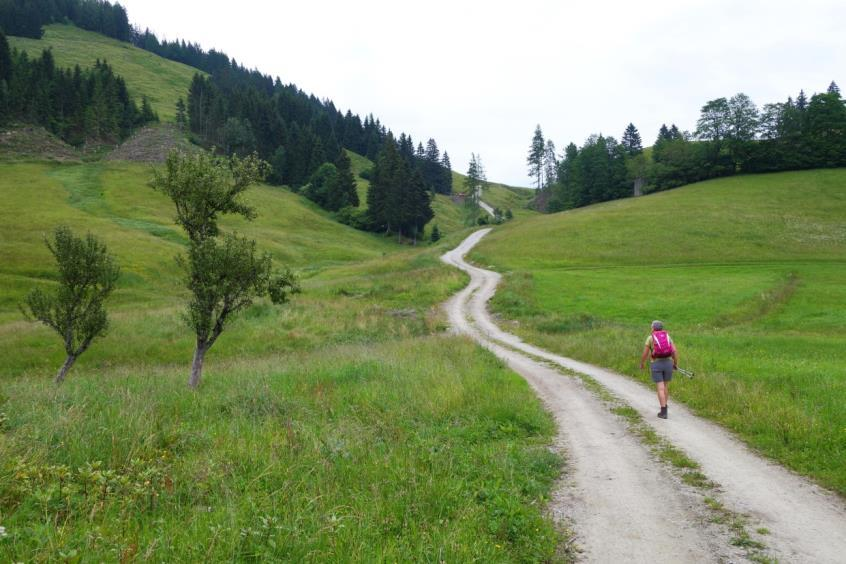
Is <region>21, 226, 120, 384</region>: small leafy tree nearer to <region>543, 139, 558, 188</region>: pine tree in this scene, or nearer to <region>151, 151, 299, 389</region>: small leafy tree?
<region>151, 151, 299, 389</region>: small leafy tree

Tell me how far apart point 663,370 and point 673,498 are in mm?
6061

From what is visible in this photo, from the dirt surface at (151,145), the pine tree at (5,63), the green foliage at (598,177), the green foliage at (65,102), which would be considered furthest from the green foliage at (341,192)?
the pine tree at (5,63)

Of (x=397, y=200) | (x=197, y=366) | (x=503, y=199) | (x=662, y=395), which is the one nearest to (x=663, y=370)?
(x=662, y=395)

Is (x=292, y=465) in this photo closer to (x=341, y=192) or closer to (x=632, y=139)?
(x=341, y=192)

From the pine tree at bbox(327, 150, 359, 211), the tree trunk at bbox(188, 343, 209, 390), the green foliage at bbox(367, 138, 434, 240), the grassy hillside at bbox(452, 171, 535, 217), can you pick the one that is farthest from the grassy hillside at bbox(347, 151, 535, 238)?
the tree trunk at bbox(188, 343, 209, 390)

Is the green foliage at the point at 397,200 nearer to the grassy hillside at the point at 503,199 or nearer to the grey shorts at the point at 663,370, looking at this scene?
the grassy hillside at the point at 503,199

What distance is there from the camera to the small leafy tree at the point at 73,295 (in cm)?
1923

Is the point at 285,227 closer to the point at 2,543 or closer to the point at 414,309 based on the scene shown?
the point at 414,309

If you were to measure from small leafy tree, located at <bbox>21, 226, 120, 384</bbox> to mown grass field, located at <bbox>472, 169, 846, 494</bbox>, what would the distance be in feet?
72.7

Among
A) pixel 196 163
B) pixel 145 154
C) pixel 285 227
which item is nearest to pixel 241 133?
pixel 145 154

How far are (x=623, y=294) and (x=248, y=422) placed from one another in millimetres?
37506

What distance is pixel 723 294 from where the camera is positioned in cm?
3647

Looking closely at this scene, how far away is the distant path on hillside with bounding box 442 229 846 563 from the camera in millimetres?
5711

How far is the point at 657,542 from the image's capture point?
582 centimetres
